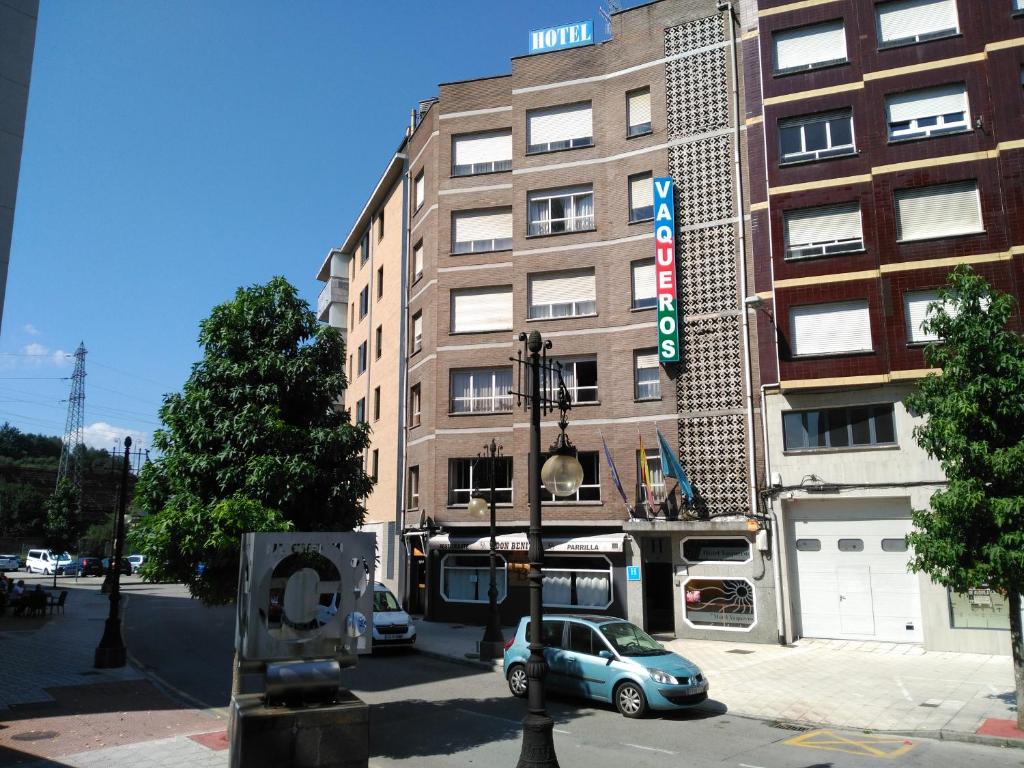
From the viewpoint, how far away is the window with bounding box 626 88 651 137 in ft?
89.2

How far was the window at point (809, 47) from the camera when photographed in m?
23.3

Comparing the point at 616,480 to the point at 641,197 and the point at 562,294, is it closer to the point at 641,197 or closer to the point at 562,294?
the point at 562,294

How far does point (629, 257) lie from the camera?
2650 centimetres

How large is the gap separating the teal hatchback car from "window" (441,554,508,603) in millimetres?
11906

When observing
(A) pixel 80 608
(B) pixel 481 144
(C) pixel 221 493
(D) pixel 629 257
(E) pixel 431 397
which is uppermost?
(B) pixel 481 144

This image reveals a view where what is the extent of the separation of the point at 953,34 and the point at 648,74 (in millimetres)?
9341

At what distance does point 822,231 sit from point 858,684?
41.7 ft

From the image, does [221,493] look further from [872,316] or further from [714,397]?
[872,316]

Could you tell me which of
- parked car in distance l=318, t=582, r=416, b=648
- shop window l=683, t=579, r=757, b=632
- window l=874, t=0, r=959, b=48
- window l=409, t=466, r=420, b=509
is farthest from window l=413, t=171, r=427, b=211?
shop window l=683, t=579, r=757, b=632

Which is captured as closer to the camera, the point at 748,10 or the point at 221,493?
the point at 221,493

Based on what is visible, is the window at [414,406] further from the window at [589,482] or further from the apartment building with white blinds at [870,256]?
the apartment building with white blinds at [870,256]

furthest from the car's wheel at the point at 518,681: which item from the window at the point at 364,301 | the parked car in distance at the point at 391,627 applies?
the window at the point at 364,301

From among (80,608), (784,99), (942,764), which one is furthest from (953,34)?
(80,608)

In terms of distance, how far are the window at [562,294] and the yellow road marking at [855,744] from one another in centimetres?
1676
